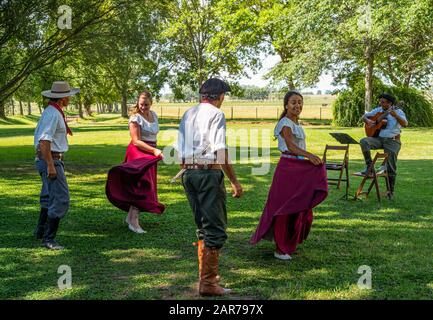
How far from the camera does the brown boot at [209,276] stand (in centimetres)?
510

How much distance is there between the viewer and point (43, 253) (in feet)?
22.0

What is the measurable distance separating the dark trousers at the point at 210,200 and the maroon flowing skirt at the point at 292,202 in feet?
4.73

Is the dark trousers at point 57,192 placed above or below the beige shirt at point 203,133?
below

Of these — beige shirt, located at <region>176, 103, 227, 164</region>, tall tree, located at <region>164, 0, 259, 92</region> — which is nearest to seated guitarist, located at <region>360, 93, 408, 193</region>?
beige shirt, located at <region>176, 103, 227, 164</region>

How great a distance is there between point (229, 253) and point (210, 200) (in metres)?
1.86

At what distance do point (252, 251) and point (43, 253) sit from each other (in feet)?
8.65

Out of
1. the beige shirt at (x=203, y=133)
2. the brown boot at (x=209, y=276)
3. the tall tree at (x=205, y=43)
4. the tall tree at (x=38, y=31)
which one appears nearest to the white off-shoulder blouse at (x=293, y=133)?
the beige shirt at (x=203, y=133)

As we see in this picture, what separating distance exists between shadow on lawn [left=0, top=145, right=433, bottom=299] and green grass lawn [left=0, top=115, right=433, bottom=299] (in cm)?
1

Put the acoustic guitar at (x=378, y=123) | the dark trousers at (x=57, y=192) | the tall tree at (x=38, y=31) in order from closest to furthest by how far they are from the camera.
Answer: the dark trousers at (x=57, y=192), the acoustic guitar at (x=378, y=123), the tall tree at (x=38, y=31)

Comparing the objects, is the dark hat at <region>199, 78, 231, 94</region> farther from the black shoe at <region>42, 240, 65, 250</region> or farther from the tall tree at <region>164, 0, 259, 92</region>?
the tall tree at <region>164, 0, 259, 92</region>

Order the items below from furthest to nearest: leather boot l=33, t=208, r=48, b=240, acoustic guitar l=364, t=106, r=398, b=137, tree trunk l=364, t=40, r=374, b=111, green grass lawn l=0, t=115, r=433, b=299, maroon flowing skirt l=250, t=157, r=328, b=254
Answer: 1. tree trunk l=364, t=40, r=374, b=111
2. acoustic guitar l=364, t=106, r=398, b=137
3. leather boot l=33, t=208, r=48, b=240
4. maroon flowing skirt l=250, t=157, r=328, b=254
5. green grass lawn l=0, t=115, r=433, b=299

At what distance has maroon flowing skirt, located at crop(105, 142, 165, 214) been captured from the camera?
25.3 ft

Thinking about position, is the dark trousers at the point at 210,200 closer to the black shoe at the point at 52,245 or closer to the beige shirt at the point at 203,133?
the beige shirt at the point at 203,133
